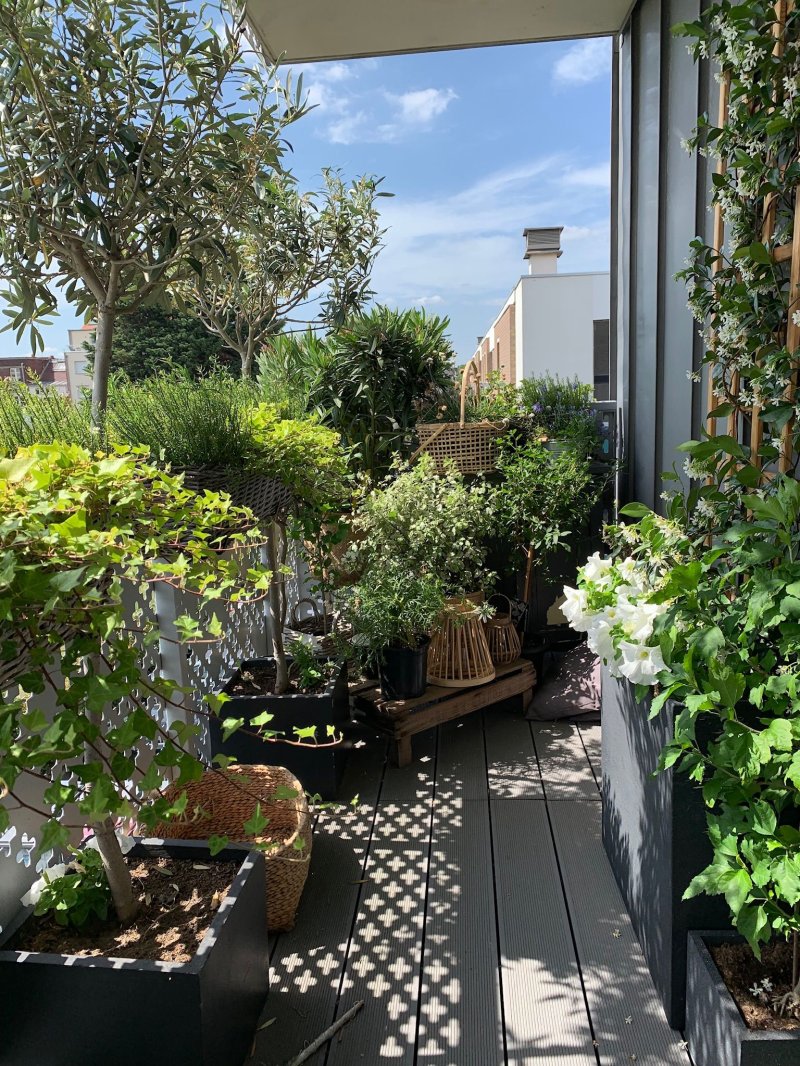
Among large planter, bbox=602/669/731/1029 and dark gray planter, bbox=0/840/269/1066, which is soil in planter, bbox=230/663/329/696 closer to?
large planter, bbox=602/669/731/1029

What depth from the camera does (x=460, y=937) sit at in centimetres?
189

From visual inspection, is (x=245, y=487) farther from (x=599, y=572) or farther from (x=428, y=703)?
(x=428, y=703)

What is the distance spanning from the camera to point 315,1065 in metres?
1.51

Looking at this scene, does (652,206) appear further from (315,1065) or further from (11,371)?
(315,1065)

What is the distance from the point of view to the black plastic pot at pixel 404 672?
2850 millimetres

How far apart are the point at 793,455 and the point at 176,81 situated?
1798 mm

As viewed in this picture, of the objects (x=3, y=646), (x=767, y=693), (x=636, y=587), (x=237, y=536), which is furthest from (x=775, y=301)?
(x=3, y=646)

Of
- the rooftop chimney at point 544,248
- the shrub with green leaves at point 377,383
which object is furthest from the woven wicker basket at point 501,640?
the rooftop chimney at point 544,248

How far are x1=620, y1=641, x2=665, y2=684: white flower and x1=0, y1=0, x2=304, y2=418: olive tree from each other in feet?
4.68

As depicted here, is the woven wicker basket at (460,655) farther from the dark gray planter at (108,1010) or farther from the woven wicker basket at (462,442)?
the dark gray planter at (108,1010)

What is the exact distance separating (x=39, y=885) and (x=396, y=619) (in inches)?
58.4

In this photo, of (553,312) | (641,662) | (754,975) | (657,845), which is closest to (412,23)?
(641,662)

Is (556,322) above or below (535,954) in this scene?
above

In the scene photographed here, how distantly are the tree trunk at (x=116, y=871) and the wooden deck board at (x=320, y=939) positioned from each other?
1.38 feet
